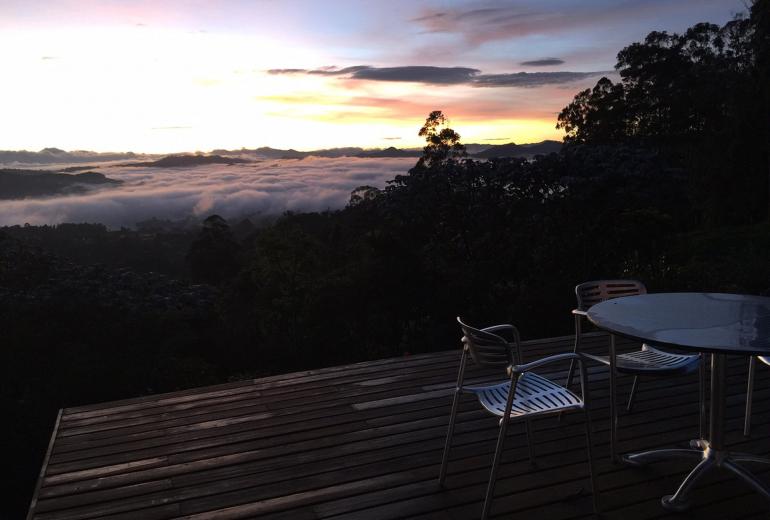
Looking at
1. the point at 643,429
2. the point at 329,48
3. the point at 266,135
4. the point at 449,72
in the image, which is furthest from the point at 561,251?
the point at 266,135

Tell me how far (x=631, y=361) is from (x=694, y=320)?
487mm

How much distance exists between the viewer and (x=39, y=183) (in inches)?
1583

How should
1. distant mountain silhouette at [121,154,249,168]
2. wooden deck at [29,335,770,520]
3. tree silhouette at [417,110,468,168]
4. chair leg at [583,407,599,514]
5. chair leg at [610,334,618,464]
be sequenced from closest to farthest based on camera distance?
chair leg at [583,407,599,514]
wooden deck at [29,335,770,520]
chair leg at [610,334,618,464]
tree silhouette at [417,110,468,168]
distant mountain silhouette at [121,154,249,168]

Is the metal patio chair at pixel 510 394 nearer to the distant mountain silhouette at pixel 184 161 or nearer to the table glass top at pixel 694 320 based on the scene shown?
the table glass top at pixel 694 320

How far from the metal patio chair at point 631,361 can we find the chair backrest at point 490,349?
0.66 m

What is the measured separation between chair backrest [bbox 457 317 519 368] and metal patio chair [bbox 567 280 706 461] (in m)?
0.66

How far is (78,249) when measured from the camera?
25.7 metres

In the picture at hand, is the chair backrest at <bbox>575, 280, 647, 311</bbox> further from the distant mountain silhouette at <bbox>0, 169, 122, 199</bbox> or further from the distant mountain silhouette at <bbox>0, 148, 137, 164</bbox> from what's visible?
the distant mountain silhouette at <bbox>0, 148, 137, 164</bbox>

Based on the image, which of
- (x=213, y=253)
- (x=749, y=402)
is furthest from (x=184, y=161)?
(x=749, y=402)

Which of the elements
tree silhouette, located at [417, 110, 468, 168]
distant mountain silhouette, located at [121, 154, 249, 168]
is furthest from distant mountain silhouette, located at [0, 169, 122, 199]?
tree silhouette, located at [417, 110, 468, 168]

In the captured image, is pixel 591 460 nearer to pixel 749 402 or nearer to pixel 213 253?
pixel 749 402

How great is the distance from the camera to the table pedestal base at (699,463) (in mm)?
2430

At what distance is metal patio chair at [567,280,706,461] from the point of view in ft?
8.98

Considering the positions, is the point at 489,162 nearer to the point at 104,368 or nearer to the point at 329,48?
the point at 329,48
